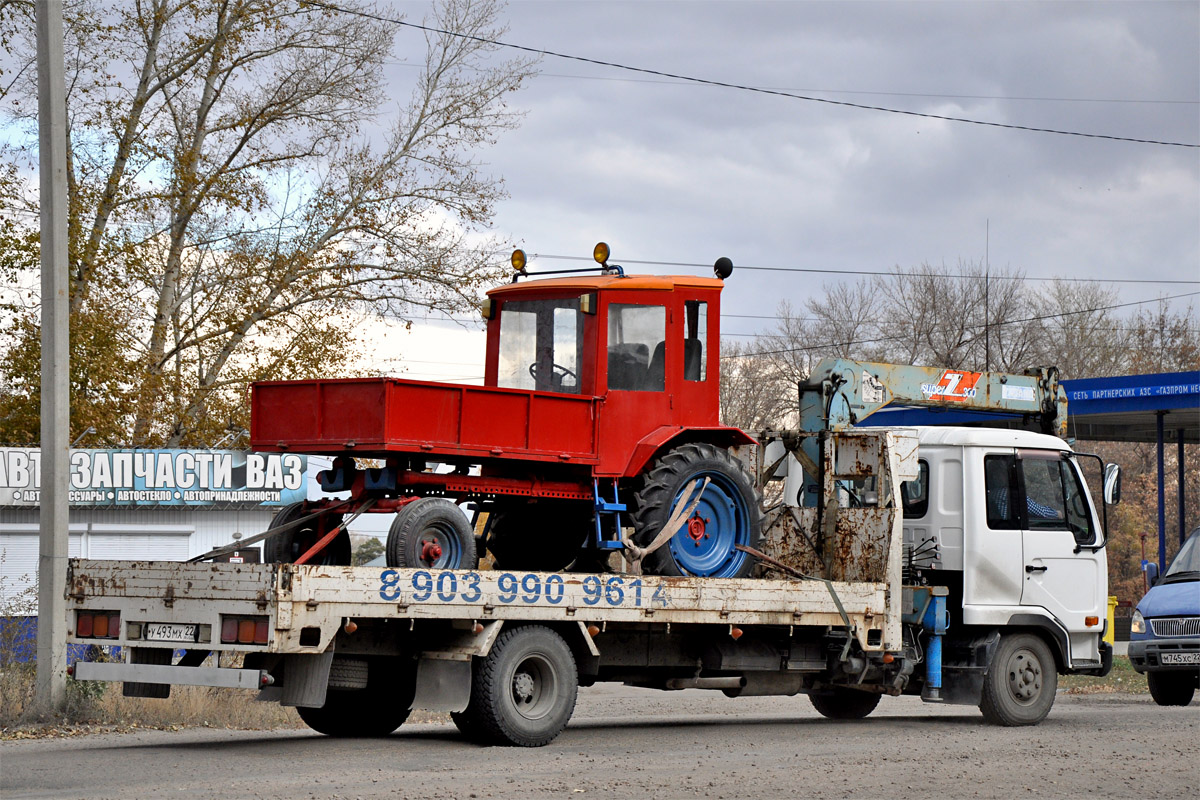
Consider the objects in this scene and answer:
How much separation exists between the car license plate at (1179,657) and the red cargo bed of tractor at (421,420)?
330 inches

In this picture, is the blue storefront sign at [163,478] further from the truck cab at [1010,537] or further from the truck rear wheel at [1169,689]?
the truck rear wheel at [1169,689]

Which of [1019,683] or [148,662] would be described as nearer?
[148,662]

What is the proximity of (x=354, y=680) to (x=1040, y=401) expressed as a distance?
323 inches

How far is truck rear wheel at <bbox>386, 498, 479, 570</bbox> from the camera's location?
9.80 metres

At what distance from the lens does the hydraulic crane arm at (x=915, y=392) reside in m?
13.5

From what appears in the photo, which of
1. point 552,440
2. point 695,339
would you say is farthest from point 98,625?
point 695,339

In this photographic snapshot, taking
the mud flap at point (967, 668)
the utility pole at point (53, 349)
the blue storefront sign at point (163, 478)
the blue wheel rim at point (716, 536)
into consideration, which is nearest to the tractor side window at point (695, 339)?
the blue wheel rim at point (716, 536)

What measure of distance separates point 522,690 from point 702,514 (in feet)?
7.55

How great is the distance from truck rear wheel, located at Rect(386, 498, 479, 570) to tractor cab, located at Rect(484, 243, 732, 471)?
5.29 feet

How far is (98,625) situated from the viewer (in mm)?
9891

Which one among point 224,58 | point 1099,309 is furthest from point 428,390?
point 1099,309

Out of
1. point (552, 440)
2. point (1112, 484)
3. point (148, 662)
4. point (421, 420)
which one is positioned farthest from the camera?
point (1112, 484)

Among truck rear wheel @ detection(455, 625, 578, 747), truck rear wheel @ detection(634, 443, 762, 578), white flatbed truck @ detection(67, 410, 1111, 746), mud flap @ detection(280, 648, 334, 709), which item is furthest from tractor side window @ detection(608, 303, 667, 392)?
mud flap @ detection(280, 648, 334, 709)

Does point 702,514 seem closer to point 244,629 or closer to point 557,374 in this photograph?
point 557,374
